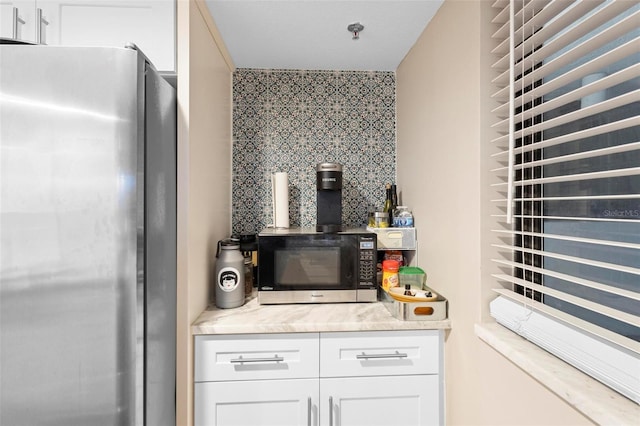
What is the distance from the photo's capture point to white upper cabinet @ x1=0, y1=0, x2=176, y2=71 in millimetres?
1129

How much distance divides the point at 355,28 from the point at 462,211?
0.96 meters

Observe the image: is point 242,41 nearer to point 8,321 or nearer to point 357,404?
point 8,321

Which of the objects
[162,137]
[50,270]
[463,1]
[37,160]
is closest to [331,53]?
[463,1]

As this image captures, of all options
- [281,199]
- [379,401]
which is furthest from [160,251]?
[379,401]

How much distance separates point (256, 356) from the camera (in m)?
1.29

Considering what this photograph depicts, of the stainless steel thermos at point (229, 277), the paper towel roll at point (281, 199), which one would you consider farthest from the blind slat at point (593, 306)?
the paper towel roll at point (281, 199)

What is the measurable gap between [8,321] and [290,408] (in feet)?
3.11

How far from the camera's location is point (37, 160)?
0.90 metres

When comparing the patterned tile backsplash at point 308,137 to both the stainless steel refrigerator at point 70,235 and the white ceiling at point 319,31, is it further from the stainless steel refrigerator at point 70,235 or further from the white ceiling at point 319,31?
the stainless steel refrigerator at point 70,235

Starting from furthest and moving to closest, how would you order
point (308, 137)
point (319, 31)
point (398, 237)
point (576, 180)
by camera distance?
point (308, 137)
point (398, 237)
point (319, 31)
point (576, 180)

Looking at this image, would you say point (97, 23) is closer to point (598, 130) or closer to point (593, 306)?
point (598, 130)

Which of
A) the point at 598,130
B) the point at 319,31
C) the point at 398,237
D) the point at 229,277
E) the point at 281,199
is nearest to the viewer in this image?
the point at 598,130

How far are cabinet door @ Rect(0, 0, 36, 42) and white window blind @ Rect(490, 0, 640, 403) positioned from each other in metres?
1.53

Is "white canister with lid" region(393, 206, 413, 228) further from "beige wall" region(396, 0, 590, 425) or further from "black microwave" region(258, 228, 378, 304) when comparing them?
"black microwave" region(258, 228, 378, 304)
